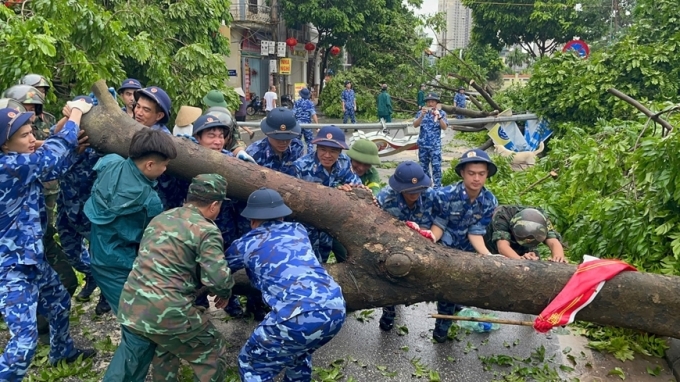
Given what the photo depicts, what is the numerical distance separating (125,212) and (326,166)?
1.60 metres

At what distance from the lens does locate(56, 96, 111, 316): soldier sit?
4.06 meters

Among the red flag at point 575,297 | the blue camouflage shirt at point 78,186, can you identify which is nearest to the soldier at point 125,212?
the blue camouflage shirt at point 78,186

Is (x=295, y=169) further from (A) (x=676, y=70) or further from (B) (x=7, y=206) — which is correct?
(A) (x=676, y=70)

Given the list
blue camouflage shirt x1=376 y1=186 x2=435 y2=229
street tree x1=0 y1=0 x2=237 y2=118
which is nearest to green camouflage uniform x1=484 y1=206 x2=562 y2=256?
blue camouflage shirt x1=376 y1=186 x2=435 y2=229

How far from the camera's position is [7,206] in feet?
10.3

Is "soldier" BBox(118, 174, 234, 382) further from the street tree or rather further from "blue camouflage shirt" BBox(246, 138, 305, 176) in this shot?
the street tree

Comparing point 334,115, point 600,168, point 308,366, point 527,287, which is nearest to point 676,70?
point 600,168

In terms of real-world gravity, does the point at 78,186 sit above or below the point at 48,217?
above

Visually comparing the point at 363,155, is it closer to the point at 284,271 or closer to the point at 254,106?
the point at 284,271

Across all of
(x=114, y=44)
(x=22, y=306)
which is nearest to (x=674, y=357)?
(x=22, y=306)

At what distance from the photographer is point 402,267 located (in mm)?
3285

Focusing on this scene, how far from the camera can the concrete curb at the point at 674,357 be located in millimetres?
3625

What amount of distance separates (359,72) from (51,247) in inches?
742

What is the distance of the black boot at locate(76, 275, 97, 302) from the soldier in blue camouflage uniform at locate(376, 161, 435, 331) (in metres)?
2.45
